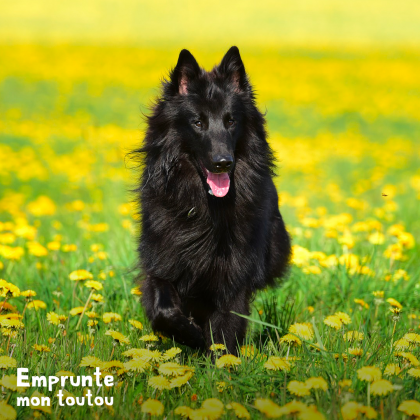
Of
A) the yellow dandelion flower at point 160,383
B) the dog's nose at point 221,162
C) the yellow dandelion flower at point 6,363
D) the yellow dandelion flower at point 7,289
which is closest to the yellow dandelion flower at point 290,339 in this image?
the yellow dandelion flower at point 160,383

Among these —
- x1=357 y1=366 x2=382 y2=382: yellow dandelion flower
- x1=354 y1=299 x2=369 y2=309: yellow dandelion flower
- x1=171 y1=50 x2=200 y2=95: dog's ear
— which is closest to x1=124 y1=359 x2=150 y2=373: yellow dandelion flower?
x1=357 y1=366 x2=382 y2=382: yellow dandelion flower

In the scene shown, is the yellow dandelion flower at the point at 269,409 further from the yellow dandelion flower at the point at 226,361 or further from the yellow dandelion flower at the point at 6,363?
the yellow dandelion flower at the point at 6,363

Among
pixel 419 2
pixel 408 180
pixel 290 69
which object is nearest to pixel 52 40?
pixel 290 69

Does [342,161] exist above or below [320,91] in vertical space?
below

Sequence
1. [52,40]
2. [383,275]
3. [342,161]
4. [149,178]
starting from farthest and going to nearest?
[52,40] → [342,161] → [383,275] → [149,178]

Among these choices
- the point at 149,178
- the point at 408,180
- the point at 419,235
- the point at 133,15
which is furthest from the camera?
the point at 133,15

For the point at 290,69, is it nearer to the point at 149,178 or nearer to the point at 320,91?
the point at 320,91

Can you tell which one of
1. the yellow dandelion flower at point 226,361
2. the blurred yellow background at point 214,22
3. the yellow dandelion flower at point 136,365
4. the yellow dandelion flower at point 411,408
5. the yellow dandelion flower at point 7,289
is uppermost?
the blurred yellow background at point 214,22

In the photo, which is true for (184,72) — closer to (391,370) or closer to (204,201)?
(204,201)

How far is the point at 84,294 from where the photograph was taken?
384cm

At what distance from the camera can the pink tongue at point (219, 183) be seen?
308 centimetres

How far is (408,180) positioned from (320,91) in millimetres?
10026

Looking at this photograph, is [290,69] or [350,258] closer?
[350,258]

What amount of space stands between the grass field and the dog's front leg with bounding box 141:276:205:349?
79 mm
